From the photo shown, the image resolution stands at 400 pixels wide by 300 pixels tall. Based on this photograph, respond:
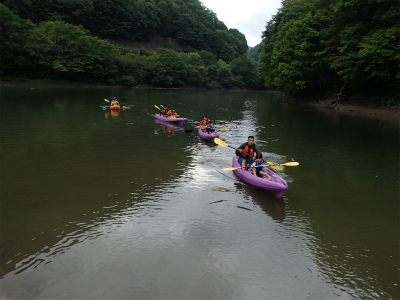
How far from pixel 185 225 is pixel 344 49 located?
27.0m

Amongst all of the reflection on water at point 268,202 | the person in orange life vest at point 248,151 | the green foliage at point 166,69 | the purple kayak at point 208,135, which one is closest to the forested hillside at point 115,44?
the green foliage at point 166,69

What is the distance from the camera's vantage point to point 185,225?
23.9 feet

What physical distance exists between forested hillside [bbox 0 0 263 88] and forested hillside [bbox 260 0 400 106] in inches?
1407

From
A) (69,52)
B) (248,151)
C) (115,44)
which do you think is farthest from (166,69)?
(248,151)

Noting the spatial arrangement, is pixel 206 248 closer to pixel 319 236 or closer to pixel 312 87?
pixel 319 236

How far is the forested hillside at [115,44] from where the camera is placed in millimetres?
50000

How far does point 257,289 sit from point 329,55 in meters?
Answer: 32.3

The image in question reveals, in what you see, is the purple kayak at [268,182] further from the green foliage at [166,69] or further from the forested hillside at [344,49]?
the green foliage at [166,69]

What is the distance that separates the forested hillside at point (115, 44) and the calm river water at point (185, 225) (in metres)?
42.3

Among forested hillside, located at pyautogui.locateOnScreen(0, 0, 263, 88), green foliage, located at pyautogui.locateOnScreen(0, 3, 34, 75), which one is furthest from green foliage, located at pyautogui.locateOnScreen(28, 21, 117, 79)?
green foliage, located at pyautogui.locateOnScreen(0, 3, 34, 75)

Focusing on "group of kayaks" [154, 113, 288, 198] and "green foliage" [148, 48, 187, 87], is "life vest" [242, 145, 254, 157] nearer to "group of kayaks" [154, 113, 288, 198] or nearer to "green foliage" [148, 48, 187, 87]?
"group of kayaks" [154, 113, 288, 198]

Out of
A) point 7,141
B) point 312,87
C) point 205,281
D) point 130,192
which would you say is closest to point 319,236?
point 205,281

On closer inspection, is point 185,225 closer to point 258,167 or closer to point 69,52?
point 258,167

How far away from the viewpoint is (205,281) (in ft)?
17.6
